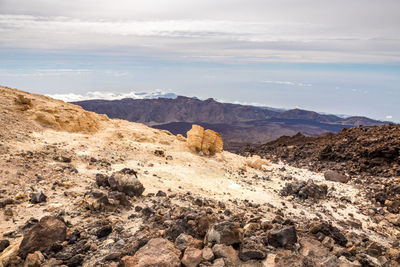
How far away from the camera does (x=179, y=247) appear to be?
4973 millimetres

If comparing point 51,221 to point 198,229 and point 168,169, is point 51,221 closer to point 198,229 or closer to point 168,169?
point 198,229

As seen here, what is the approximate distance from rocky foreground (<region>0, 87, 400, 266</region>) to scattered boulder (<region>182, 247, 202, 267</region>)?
0.06 feet

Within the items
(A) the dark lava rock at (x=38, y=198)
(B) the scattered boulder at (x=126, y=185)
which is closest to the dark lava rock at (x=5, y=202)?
(A) the dark lava rock at (x=38, y=198)

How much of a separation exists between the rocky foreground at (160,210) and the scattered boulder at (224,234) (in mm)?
19

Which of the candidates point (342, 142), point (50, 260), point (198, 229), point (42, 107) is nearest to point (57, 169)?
point (50, 260)

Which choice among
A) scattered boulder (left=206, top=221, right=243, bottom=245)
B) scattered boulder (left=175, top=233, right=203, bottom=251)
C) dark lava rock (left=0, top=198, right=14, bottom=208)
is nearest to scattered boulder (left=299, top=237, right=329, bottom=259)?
scattered boulder (left=206, top=221, right=243, bottom=245)

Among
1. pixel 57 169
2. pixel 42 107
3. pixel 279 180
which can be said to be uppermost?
pixel 42 107

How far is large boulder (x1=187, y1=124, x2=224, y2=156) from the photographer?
1972 cm

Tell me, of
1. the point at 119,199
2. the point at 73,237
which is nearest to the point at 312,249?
the point at 73,237

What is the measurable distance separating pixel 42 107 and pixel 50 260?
1640cm

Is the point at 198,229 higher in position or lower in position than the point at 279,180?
higher

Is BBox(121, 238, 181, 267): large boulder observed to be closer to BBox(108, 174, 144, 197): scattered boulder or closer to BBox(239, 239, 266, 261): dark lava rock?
BBox(239, 239, 266, 261): dark lava rock

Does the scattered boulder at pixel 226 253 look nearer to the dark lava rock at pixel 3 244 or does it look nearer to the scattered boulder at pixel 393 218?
the dark lava rock at pixel 3 244

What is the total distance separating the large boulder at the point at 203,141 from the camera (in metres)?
19.7
